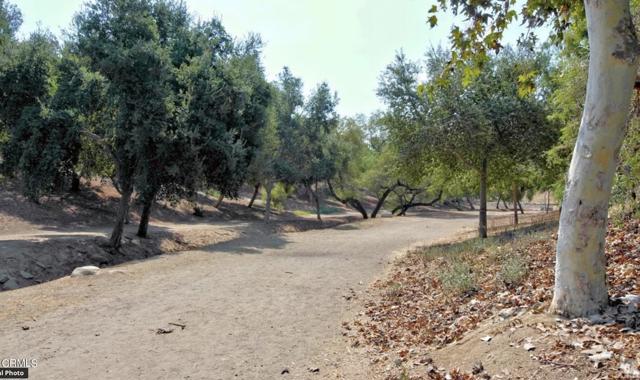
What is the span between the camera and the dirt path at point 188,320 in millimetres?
6082

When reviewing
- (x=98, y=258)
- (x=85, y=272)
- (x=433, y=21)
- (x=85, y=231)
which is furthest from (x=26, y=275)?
(x=433, y=21)

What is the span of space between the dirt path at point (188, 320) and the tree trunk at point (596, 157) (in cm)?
310

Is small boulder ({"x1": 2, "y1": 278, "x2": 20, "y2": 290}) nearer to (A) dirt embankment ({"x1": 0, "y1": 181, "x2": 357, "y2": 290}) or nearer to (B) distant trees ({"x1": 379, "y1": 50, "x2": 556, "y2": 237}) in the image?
(A) dirt embankment ({"x1": 0, "y1": 181, "x2": 357, "y2": 290})

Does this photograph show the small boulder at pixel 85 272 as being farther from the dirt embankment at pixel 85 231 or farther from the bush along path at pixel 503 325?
the bush along path at pixel 503 325

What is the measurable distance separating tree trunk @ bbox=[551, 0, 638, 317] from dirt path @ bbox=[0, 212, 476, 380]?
3102mm

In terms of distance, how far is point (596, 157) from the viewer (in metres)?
4.61

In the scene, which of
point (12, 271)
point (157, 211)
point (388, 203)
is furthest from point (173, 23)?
point (388, 203)

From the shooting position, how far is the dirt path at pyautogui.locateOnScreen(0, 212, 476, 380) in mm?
6082

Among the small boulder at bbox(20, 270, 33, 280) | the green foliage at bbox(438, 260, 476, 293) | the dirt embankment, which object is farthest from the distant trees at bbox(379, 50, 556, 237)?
the small boulder at bbox(20, 270, 33, 280)

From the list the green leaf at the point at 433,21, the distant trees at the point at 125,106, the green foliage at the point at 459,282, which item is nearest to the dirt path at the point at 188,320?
the green foliage at the point at 459,282

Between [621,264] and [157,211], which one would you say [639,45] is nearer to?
[621,264]

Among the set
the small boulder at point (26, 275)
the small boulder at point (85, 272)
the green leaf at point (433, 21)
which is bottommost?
the small boulder at point (26, 275)

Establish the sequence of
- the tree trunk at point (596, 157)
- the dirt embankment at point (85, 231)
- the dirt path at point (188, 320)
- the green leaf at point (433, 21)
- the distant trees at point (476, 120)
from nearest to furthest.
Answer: the tree trunk at point (596, 157)
the dirt path at point (188, 320)
the green leaf at point (433, 21)
the dirt embankment at point (85, 231)
the distant trees at point (476, 120)

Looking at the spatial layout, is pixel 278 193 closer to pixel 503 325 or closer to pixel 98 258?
pixel 98 258
